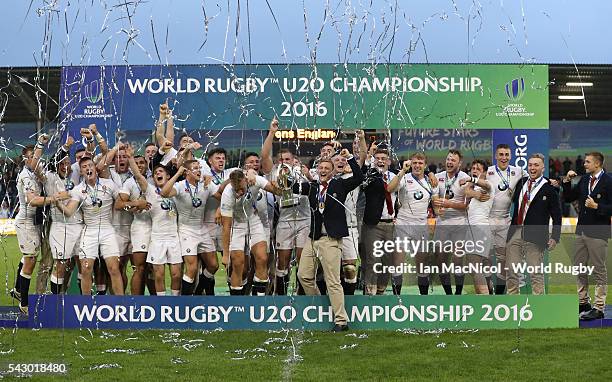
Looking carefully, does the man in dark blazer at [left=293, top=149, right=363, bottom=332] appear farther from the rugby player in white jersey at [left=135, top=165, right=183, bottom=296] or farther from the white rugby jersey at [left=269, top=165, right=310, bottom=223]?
the rugby player in white jersey at [left=135, top=165, right=183, bottom=296]

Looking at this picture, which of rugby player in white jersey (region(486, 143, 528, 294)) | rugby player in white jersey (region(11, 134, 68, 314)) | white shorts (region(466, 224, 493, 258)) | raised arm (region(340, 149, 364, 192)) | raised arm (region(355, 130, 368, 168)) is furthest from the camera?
rugby player in white jersey (region(486, 143, 528, 294))

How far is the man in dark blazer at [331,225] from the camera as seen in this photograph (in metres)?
9.61

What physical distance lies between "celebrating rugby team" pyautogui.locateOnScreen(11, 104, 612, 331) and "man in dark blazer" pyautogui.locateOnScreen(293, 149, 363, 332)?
1cm

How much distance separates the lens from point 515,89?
39.1ft

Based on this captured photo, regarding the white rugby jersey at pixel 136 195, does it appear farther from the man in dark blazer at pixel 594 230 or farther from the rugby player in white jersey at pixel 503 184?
the man in dark blazer at pixel 594 230

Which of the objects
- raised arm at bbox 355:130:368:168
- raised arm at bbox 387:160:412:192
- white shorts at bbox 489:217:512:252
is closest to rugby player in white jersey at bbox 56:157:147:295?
raised arm at bbox 355:130:368:168

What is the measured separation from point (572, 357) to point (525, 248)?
2.03 metres

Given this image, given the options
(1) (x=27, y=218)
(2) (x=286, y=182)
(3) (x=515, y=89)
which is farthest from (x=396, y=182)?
(1) (x=27, y=218)

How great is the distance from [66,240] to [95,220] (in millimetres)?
421

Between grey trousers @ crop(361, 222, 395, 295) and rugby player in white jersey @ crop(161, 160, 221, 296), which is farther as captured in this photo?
rugby player in white jersey @ crop(161, 160, 221, 296)

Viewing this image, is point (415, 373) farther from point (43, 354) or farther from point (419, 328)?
point (43, 354)

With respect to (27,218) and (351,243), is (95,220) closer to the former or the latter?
(27,218)

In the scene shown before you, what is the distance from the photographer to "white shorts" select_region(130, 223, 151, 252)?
10.5 m

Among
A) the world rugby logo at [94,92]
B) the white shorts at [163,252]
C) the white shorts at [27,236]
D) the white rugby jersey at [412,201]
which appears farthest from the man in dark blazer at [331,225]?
the world rugby logo at [94,92]
